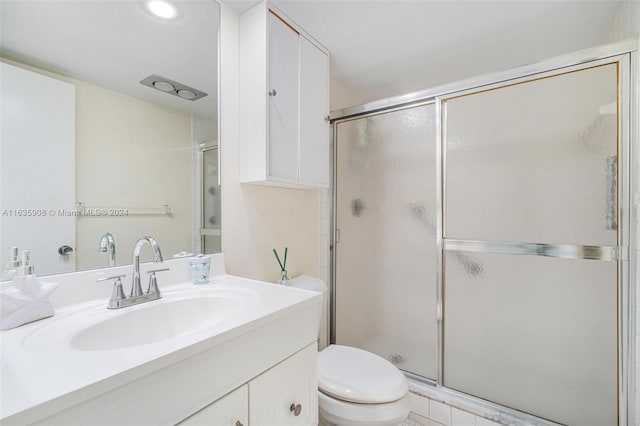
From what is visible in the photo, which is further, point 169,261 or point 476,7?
point 476,7

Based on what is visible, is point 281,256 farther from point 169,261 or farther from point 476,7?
point 476,7

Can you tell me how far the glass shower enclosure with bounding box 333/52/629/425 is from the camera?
1.22 m

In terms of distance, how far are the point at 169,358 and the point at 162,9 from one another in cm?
127

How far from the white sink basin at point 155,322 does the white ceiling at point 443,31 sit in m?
1.33

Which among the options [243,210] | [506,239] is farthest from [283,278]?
[506,239]

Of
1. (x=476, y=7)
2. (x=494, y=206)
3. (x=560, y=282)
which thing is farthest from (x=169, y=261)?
(x=476, y=7)

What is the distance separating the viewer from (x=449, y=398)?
1.54m

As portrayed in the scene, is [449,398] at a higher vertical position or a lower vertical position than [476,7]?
lower

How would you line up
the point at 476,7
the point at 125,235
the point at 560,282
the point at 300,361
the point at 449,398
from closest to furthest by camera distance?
the point at 300,361 < the point at 125,235 < the point at 560,282 < the point at 476,7 < the point at 449,398

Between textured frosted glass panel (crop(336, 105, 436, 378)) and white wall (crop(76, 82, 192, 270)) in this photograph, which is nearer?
white wall (crop(76, 82, 192, 270))

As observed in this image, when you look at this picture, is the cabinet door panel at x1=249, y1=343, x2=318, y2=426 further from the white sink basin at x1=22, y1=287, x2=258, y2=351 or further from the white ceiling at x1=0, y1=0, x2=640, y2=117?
the white ceiling at x1=0, y1=0, x2=640, y2=117

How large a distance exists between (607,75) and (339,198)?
4.63 feet

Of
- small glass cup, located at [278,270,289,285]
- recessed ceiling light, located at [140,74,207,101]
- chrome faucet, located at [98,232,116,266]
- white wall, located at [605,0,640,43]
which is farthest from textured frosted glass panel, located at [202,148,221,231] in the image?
white wall, located at [605,0,640,43]

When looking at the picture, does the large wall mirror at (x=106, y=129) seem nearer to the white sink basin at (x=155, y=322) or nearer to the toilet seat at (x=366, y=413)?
the white sink basin at (x=155, y=322)
